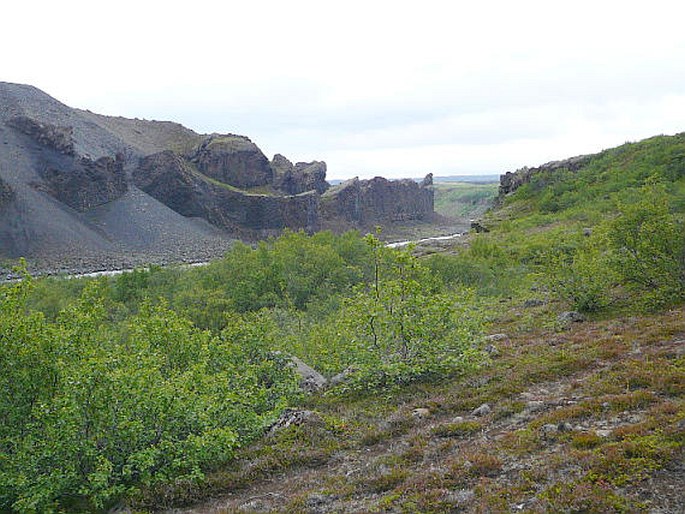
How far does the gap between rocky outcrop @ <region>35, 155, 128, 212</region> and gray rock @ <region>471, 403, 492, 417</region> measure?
3769 inches

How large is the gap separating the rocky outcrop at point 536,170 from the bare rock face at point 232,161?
68921 millimetres

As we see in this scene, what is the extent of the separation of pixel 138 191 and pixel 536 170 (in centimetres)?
7611

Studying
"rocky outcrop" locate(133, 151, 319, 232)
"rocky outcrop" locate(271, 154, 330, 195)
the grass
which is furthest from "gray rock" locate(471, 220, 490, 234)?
"rocky outcrop" locate(271, 154, 330, 195)

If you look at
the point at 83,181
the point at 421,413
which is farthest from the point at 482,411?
the point at 83,181

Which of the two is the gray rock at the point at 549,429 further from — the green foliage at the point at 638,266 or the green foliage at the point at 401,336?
the green foliage at the point at 638,266

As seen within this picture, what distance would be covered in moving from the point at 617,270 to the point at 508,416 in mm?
8273

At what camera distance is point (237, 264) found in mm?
36344

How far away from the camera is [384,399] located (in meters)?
11.6

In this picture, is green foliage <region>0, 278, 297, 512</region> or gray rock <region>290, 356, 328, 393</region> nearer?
green foliage <region>0, 278, 297, 512</region>

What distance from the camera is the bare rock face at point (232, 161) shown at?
121 m

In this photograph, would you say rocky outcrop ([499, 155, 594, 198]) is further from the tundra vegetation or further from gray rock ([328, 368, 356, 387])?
gray rock ([328, 368, 356, 387])

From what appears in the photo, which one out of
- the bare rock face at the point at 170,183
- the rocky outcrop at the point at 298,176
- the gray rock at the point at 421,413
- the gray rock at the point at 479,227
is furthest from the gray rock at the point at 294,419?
the rocky outcrop at the point at 298,176

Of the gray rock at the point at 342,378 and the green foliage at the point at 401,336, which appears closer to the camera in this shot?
the green foliage at the point at 401,336

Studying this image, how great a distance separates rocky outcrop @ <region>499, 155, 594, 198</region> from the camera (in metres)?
54.5
